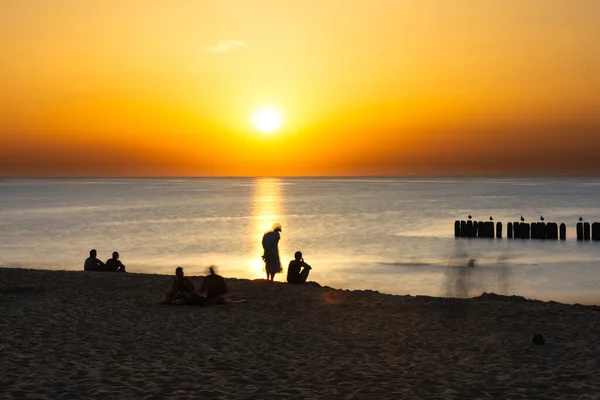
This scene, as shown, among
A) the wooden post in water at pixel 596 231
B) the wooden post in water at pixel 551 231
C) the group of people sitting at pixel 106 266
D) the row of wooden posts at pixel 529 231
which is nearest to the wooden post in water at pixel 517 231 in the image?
the row of wooden posts at pixel 529 231

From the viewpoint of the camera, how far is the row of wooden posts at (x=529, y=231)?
53969 millimetres

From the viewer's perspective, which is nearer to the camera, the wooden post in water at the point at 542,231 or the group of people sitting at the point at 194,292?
the group of people sitting at the point at 194,292

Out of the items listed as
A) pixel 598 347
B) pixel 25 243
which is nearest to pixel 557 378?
pixel 598 347

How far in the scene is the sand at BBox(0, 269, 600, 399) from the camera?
406 inches

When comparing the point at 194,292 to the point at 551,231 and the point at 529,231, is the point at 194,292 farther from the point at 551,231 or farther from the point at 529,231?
the point at 529,231

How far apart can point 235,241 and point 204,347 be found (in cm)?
4286

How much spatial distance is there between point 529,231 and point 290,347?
49.5m

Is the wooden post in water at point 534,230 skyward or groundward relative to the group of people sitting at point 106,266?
skyward

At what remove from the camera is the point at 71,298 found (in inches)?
729

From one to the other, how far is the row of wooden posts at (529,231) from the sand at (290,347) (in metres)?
38.3

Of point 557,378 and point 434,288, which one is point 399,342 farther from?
point 434,288

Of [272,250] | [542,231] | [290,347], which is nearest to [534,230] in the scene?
[542,231]

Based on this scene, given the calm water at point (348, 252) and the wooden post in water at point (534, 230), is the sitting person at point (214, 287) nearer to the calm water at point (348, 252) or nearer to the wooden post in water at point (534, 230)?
the calm water at point (348, 252)

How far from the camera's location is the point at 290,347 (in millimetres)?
13336
